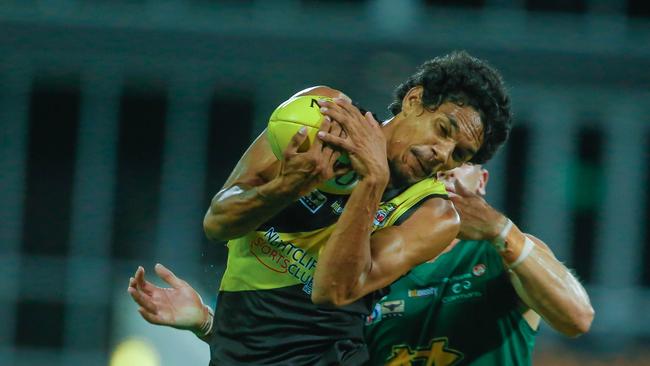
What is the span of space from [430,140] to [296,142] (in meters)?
0.58

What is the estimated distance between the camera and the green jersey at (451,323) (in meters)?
4.84

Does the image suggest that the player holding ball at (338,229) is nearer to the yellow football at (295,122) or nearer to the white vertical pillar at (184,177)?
the yellow football at (295,122)

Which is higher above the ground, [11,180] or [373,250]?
[373,250]

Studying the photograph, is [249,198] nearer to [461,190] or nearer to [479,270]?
[461,190]

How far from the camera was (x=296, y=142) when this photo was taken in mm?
3537

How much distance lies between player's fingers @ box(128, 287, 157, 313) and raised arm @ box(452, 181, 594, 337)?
124 centimetres

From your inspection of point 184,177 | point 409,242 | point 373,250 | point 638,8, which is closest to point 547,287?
point 409,242

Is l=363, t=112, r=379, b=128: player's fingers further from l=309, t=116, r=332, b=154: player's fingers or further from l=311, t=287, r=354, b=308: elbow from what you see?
l=311, t=287, r=354, b=308: elbow

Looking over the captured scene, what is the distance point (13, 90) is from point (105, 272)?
155 cm

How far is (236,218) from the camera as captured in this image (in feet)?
12.3

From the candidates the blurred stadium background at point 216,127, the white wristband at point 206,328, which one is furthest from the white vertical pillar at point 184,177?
the white wristband at point 206,328

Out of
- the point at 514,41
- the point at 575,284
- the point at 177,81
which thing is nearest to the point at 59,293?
the point at 177,81

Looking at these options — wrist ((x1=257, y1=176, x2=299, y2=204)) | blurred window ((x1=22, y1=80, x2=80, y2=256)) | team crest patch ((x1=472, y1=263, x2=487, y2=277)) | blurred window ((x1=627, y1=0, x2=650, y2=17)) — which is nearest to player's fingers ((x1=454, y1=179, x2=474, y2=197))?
team crest patch ((x1=472, y1=263, x2=487, y2=277))

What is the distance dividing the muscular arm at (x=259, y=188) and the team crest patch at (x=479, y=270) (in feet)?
4.60
